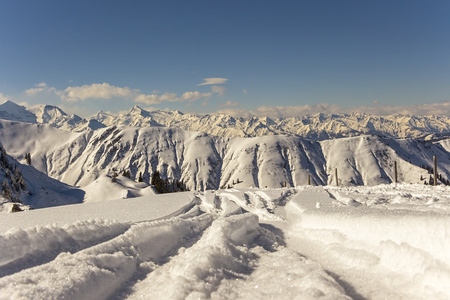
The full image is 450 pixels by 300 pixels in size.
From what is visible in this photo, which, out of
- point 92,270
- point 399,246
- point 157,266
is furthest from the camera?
point 157,266

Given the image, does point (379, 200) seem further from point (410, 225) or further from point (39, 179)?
point (39, 179)

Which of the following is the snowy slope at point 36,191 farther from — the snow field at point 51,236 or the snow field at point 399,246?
the snow field at point 399,246

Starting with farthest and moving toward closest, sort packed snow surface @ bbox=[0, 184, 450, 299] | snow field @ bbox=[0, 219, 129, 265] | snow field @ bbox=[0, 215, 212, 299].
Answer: snow field @ bbox=[0, 219, 129, 265], packed snow surface @ bbox=[0, 184, 450, 299], snow field @ bbox=[0, 215, 212, 299]

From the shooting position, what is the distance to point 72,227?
18.4ft

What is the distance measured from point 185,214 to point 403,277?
709cm

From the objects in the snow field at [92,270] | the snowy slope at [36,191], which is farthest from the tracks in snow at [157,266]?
the snowy slope at [36,191]

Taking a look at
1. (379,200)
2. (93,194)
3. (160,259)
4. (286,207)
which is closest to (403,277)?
(160,259)

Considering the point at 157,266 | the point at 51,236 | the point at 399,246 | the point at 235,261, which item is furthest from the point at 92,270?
the point at 399,246

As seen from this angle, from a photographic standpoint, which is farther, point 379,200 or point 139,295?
point 379,200

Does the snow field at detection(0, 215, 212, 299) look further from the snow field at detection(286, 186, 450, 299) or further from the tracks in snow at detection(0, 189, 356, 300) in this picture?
the snow field at detection(286, 186, 450, 299)

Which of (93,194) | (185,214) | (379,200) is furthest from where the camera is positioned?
(93,194)

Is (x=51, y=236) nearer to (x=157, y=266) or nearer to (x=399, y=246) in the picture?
(x=157, y=266)

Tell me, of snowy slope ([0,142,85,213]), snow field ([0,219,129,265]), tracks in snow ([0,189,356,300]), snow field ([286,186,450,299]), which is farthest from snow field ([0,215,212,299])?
snowy slope ([0,142,85,213])

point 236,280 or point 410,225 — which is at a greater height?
point 410,225
